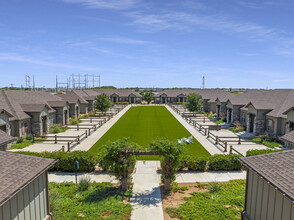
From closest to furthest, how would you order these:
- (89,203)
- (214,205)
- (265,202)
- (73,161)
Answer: (265,202) → (214,205) → (89,203) → (73,161)

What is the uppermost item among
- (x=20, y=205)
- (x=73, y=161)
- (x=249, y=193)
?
(x=20, y=205)

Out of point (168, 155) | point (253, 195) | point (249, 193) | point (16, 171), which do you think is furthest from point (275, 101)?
point (16, 171)

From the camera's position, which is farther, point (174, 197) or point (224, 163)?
point (224, 163)

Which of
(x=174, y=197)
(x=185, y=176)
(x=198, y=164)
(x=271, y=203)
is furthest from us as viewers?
(x=198, y=164)

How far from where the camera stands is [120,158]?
12898mm

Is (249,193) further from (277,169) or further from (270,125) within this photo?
(270,125)

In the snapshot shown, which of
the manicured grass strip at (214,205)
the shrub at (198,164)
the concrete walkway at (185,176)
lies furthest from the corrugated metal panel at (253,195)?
the shrub at (198,164)

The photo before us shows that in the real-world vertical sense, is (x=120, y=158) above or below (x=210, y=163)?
above

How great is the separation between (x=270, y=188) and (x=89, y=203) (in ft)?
27.8

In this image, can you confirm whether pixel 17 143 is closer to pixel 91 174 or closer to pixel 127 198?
pixel 91 174

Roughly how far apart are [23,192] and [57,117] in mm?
29740

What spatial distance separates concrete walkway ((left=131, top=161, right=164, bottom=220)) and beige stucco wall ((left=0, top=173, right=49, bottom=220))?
13.2 feet

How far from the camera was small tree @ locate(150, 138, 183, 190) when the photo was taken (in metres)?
12.8

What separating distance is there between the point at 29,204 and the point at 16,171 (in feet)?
4.50
